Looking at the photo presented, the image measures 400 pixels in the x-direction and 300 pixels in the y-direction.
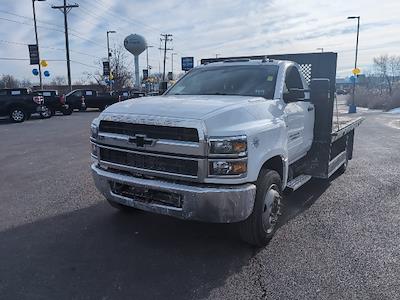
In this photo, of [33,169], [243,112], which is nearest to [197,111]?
[243,112]

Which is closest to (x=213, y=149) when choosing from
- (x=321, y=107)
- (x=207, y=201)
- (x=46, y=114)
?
(x=207, y=201)

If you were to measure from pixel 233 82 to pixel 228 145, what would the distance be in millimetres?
1781

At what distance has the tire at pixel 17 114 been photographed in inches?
798

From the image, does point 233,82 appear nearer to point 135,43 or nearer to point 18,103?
point 18,103

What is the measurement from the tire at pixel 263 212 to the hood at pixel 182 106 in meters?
0.87

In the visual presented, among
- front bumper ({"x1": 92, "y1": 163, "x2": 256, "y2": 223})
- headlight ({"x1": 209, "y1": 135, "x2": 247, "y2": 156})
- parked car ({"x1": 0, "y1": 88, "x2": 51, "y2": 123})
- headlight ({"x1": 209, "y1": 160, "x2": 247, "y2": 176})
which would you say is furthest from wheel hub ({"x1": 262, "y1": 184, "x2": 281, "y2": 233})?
parked car ({"x1": 0, "y1": 88, "x2": 51, "y2": 123})

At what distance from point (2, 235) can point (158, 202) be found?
212 centimetres

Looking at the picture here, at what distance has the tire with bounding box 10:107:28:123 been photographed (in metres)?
20.3

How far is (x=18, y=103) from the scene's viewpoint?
2034cm

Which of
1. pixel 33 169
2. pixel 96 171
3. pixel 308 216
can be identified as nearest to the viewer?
pixel 96 171

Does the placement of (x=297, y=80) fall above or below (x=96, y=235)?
Result: above

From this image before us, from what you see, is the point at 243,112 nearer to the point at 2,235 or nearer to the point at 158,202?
the point at 158,202

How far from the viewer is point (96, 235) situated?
15.1 feet

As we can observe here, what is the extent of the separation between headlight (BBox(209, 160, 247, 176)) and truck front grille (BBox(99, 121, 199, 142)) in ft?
1.00
